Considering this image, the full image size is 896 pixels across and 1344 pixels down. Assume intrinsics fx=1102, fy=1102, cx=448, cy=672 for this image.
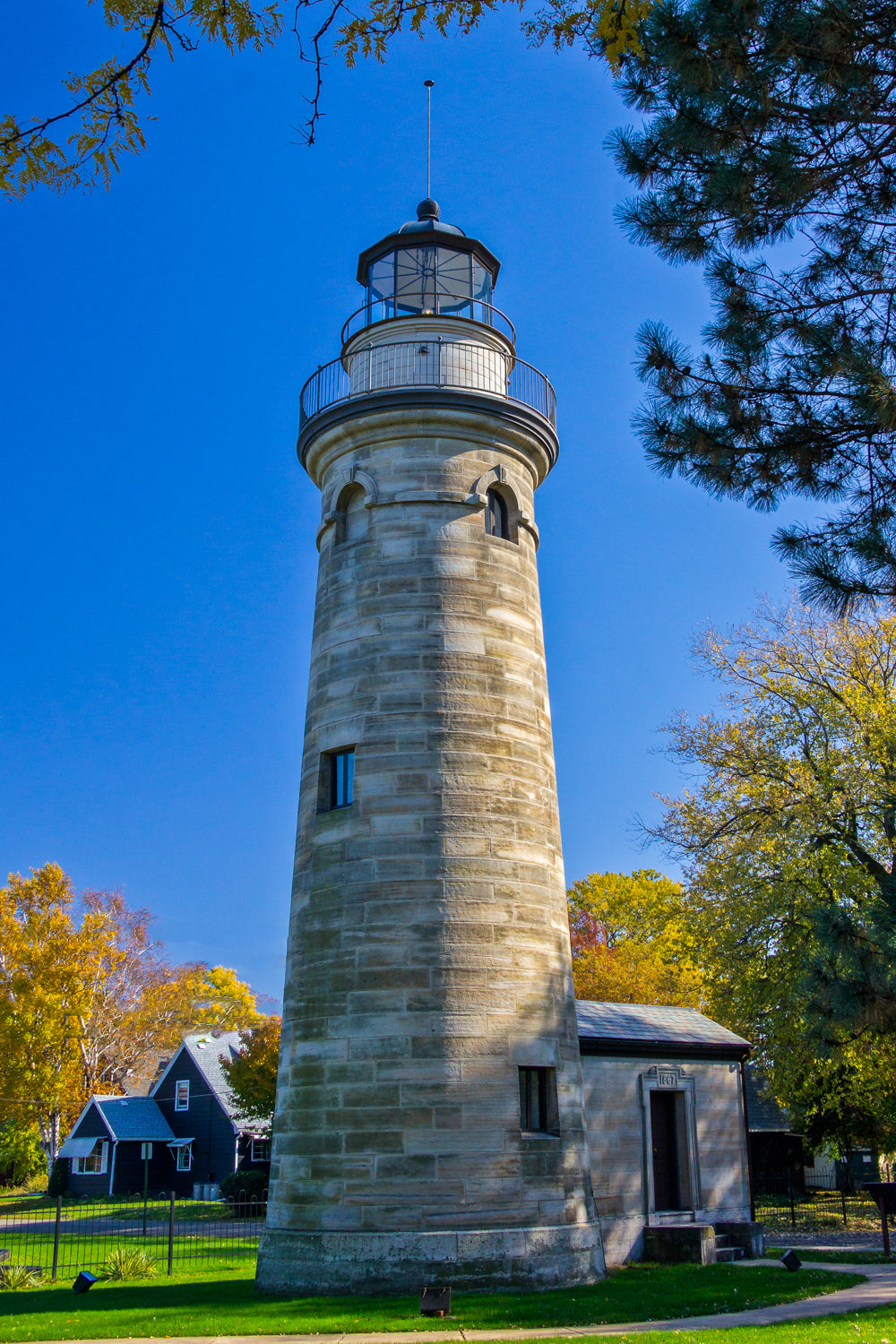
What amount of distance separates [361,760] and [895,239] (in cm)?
871

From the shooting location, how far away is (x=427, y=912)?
527 inches

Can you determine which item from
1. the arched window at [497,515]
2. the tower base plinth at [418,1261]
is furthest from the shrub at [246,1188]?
the arched window at [497,515]

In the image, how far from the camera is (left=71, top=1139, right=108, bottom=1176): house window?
38.7m

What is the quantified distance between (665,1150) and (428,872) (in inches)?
290

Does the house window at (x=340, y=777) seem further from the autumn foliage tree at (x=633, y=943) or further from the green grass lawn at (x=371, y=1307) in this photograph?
the autumn foliage tree at (x=633, y=943)

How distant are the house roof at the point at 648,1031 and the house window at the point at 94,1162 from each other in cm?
2645

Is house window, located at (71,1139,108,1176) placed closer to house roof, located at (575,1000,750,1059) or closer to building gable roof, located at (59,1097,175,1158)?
building gable roof, located at (59,1097,175,1158)

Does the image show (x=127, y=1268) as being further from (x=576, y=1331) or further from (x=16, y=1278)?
(x=576, y=1331)

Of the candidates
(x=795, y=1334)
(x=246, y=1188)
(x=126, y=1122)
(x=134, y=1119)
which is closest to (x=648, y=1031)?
(x=795, y=1334)

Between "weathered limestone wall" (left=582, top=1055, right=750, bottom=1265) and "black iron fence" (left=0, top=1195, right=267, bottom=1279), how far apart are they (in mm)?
6610

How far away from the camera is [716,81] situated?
23.7 feet

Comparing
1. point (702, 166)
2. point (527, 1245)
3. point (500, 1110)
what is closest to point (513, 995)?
point (500, 1110)

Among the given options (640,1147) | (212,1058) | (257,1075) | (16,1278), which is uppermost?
(212,1058)

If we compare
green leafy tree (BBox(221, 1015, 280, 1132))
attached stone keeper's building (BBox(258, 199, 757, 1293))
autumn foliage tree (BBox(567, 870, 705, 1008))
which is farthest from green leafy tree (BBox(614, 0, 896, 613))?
green leafy tree (BBox(221, 1015, 280, 1132))
